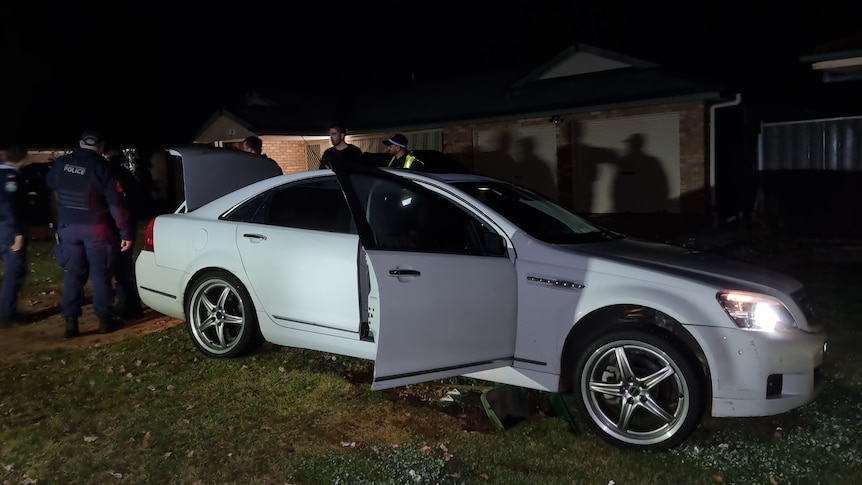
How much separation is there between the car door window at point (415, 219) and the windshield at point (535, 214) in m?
0.31

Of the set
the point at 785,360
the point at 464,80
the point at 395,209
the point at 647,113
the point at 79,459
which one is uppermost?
the point at 464,80

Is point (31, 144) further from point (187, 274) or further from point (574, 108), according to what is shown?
point (187, 274)

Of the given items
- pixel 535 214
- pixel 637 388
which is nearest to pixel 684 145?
pixel 535 214

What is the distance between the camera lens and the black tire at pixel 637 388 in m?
3.92

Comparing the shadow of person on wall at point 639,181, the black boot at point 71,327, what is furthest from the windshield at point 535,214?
the shadow of person on wall at point 639,181

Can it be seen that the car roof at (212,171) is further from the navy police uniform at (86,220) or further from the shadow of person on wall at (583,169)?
the shadow of person on wall at (583,169)

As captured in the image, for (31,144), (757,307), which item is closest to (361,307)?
(757,307)

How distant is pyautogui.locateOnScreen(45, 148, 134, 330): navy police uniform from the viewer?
629 cm

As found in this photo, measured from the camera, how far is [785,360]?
3895 mm

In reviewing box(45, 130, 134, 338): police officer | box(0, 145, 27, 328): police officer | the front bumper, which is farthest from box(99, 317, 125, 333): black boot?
the front bumper

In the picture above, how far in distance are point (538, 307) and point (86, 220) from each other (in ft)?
13.8

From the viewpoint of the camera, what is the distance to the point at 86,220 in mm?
6355

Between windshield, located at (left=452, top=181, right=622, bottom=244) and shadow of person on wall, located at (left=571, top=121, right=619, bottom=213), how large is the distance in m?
9.48

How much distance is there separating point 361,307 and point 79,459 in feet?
6.08
